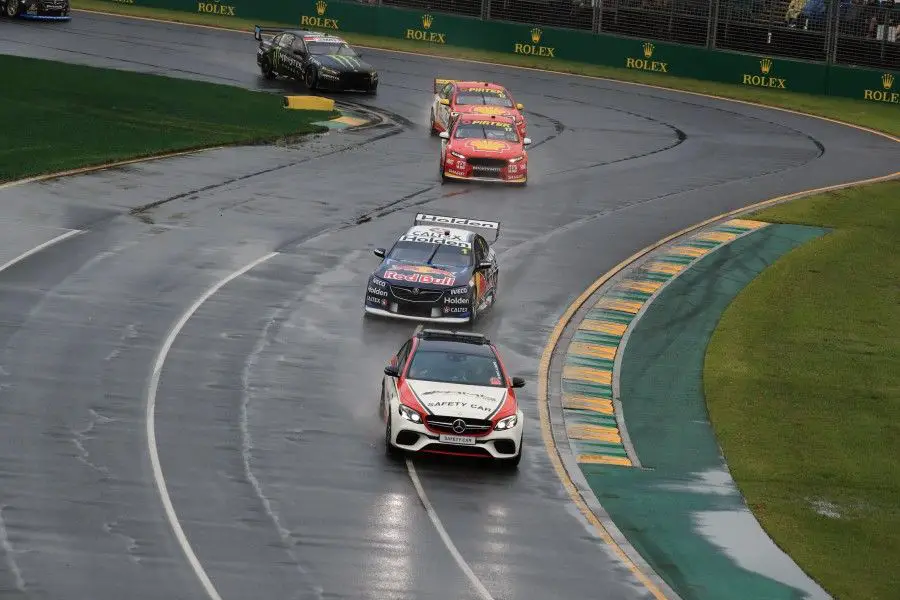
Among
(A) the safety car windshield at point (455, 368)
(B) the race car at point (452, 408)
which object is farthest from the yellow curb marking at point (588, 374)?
(B) the race car at point (452, 408)

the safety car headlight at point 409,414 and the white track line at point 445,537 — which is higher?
the safety car headlight at point 409,414

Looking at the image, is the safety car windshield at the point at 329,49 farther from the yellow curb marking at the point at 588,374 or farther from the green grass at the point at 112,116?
the yellow curb marking at the point at 588,374

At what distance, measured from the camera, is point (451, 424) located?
22.4 m

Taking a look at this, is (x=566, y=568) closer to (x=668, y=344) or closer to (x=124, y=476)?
(x=124, y=476)

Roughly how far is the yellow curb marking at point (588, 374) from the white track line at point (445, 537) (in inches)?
226

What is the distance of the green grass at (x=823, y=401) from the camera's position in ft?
70.3

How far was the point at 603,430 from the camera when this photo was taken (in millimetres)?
25281

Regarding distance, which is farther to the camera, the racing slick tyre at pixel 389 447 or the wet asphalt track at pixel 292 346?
the racing slick tyre at pixel 389 447

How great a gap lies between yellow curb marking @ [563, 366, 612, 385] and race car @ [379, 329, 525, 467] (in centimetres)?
436

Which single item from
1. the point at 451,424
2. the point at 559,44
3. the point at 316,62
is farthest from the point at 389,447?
the point at 559,44

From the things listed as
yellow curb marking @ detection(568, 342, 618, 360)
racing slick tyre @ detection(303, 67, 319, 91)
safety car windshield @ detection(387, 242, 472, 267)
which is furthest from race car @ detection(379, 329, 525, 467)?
racing slick tyre @ detection(303, 67, 319, 91)

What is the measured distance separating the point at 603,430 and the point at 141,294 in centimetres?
978

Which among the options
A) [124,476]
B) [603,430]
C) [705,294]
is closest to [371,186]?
[705,294]

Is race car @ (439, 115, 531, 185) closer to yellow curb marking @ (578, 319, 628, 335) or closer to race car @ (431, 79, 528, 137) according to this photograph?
race car @ (431, 79, 528, 137)
